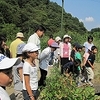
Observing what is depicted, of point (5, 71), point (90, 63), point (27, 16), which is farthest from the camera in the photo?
point (27, 16)

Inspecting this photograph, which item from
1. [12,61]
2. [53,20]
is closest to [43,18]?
[53,20]

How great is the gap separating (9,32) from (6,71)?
109ft

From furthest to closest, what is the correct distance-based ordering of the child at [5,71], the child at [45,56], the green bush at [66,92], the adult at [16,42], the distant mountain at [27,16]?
the distant mountain at [27,16], the child at [45,56], the adult at [16,42], the green bush at [66,92], the child at [5,71]

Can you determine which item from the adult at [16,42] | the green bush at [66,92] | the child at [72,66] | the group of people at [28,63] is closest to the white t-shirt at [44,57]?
the group of people at [28,63]

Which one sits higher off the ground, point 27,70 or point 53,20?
point 53,20

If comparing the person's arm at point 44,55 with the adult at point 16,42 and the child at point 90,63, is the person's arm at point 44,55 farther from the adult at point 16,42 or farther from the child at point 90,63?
the child at point 90,63

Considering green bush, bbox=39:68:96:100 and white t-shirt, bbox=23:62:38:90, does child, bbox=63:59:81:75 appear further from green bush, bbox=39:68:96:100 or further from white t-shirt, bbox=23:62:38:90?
white t-shirt, bbox=23:62:38:90

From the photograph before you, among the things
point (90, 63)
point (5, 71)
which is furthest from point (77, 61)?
point (5, 71)

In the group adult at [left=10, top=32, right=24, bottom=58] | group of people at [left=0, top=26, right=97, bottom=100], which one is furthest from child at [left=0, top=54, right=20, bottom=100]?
adult at [left=10, top=32, right=24, bottom=58]

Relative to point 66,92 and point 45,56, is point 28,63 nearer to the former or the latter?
point 66,92

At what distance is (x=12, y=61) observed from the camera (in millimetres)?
1996

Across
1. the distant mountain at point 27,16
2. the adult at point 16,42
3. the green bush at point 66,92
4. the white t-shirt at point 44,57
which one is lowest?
the green bush at point 66,92

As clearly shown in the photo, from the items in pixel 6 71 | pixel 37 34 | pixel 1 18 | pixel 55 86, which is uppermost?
pixel 1 18

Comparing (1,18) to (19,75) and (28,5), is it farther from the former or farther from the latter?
(19,75)
